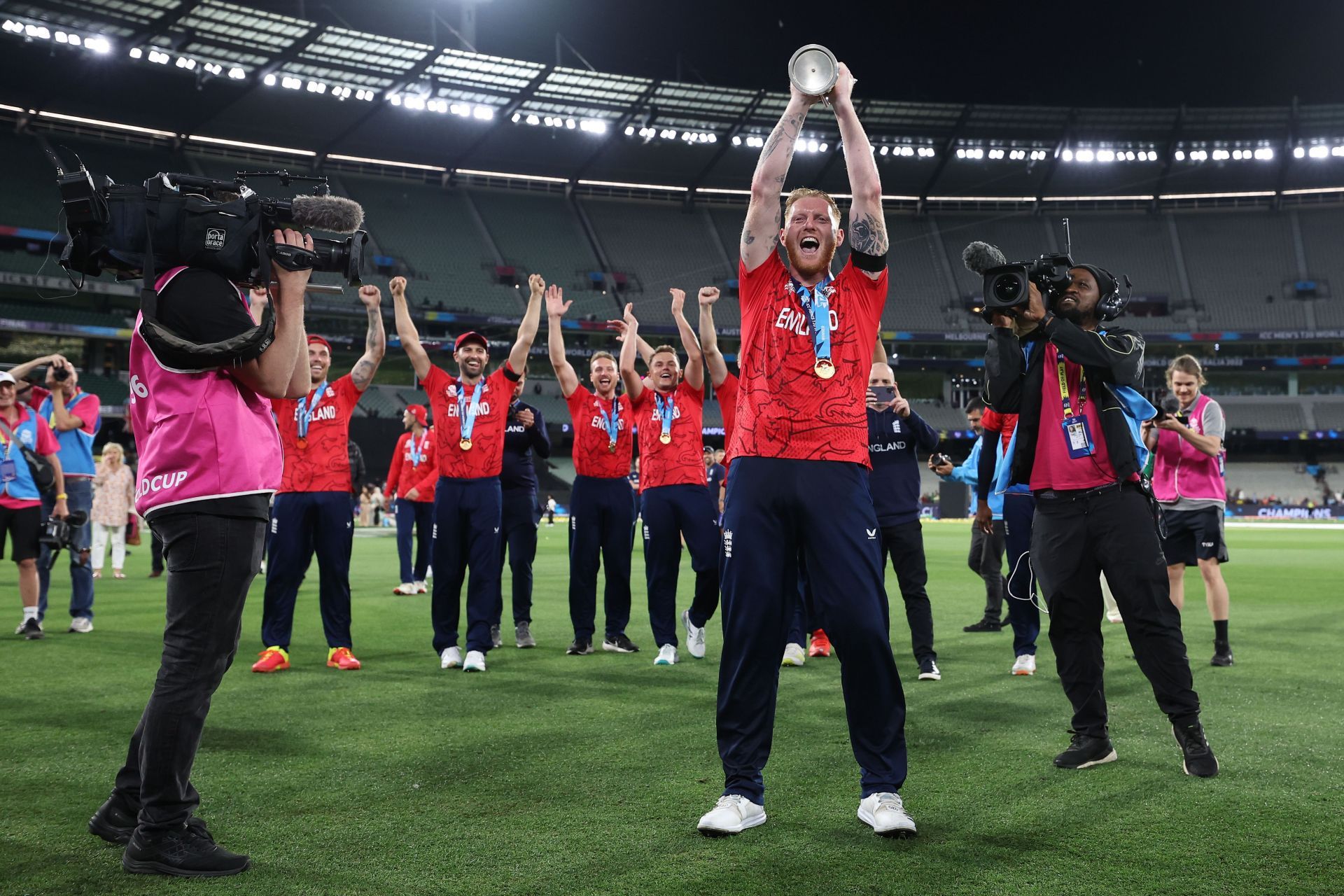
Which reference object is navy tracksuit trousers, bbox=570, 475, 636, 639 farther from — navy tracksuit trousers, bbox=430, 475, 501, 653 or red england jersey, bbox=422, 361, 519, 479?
red england jersey, bbox=422, 361, 519, 479

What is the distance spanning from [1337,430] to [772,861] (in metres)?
62.4

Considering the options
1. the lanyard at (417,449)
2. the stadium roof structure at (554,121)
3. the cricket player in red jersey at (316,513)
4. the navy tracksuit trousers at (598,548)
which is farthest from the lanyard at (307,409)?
the stadium roof structure at (554,121)

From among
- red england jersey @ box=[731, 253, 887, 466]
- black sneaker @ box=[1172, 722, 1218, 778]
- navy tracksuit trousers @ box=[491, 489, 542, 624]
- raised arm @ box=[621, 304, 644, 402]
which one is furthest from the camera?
navy tracksuit trousers @ box=[491, 489, 542, 624]

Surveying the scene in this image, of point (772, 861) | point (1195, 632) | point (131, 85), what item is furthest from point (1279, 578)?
point (131, 85)

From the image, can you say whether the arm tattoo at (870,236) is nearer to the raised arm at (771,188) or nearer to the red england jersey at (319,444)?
the raised arm at (771,188)

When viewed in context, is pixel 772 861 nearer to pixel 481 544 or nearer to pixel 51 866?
pixel 51 866

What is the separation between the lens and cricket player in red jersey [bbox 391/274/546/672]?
7.03 meters

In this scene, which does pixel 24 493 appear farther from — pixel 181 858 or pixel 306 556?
pixel 181 858

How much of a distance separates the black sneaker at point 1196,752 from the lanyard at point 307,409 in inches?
226

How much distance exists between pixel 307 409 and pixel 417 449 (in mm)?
6255

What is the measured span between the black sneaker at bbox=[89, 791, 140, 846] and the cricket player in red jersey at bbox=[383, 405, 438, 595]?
29.7 feet

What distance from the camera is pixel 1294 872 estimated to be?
300 cm

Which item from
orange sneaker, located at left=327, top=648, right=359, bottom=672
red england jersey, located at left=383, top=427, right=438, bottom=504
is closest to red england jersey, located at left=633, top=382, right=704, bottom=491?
orange sneaker, located at left=327, top=648, right=359, bottom=672

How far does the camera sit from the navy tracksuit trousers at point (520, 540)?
28.5 ft
